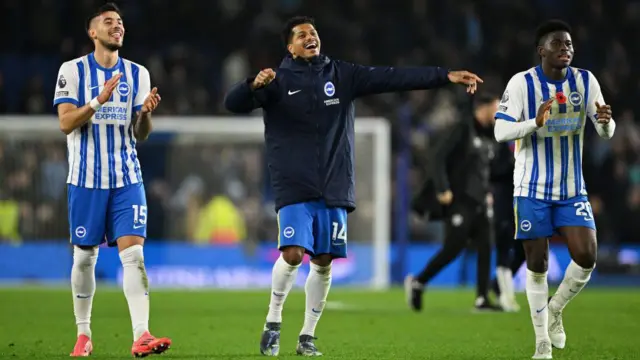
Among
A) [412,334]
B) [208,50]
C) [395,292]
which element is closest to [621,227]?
[395,292]

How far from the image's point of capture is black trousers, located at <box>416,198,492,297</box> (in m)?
13.6

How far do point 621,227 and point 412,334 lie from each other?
1076 cm

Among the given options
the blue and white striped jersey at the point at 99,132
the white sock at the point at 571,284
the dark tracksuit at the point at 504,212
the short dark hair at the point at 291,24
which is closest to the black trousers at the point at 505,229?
the dark tracksuit at the point at 504,212

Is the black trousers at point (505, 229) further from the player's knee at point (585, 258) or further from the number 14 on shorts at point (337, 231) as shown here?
the number 14 on shorts at point (337, 231)

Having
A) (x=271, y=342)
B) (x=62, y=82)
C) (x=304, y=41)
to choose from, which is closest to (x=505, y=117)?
(x=304, y=41)

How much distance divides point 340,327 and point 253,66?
12.4 m

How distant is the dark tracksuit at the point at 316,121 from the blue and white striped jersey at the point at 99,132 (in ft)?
2.68

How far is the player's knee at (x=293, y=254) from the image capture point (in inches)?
328

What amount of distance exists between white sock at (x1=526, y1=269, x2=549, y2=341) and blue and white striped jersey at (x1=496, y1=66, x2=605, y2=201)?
560 millimetres

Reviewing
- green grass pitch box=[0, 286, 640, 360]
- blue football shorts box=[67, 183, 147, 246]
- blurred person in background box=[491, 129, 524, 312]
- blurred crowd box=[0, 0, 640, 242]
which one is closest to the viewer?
blue football shorts box=[67, 183, 147, 246]

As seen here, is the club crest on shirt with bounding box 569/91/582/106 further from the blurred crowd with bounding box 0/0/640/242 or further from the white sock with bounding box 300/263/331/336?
the blurred crowd with bounding box 0/0/640/242

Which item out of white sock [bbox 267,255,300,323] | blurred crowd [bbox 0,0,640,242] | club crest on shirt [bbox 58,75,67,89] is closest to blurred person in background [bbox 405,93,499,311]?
white sock [bbox 267,255,300,323]

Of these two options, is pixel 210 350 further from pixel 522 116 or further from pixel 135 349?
pixel 522 116

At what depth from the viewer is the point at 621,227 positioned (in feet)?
67.2
